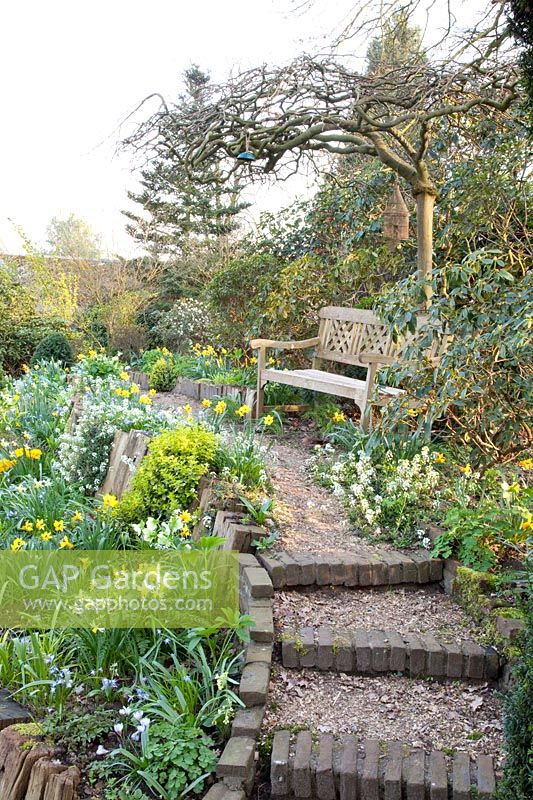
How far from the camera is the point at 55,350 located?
1022cm

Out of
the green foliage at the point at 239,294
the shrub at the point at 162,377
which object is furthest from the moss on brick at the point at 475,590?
the shrub at the point at 162,377

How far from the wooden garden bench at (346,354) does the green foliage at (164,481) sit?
57.6 inches

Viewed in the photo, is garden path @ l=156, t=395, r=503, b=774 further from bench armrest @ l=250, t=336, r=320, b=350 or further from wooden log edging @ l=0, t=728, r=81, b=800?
bench armrest @ l=250, t=336, r=320, b=350

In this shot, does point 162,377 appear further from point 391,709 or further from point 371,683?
point 391,709

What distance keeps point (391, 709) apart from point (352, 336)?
387 cm

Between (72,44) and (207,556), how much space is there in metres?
7.35

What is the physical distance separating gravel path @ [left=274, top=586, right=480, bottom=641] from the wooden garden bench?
5.42 ft

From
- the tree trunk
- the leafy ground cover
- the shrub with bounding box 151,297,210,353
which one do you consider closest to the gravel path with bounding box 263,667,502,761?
the leafy ground cover

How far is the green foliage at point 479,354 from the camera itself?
337 cm

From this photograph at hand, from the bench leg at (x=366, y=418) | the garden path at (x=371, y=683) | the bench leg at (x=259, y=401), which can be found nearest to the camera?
the garden path at (x=371, y=683)

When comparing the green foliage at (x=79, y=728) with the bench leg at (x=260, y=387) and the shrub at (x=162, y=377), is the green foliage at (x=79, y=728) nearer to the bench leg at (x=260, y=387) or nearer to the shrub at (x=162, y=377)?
the bench leg at (x=260, y=387)

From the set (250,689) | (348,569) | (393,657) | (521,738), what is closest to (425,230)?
(348,569)

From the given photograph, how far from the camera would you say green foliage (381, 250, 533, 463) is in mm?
3367

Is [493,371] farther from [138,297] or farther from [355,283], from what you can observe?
[138,297]
